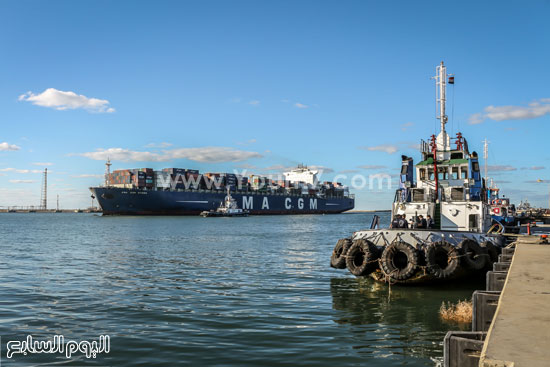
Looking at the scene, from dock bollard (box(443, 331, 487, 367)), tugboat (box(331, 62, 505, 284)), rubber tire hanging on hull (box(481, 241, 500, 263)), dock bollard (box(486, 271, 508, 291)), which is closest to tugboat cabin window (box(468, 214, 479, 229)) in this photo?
tugboat (box(331, 62, 505, 284))

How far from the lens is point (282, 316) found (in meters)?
11.7

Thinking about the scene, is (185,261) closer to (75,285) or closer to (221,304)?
(75,285)

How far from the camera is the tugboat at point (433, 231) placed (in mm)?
14648

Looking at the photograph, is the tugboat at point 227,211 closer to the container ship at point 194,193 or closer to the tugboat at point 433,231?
the container ship at point 194,193

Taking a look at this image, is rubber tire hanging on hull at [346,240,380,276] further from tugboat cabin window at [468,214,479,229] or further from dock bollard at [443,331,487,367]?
dock bollard at [443,331,487,367]

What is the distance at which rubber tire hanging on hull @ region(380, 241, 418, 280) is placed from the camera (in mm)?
14463

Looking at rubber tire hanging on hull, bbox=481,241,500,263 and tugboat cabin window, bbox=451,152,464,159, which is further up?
tugboat cabin window, bbox=451,152,464,159

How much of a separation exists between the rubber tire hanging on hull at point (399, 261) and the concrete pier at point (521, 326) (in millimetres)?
5216

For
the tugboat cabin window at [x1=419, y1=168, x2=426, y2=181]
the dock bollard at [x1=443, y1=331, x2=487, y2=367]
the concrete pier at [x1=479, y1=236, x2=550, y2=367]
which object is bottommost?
the dock bollard at [x1=443, y1=331, x2=487, y2=367]

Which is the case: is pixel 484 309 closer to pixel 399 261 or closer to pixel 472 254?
pixel 399 261

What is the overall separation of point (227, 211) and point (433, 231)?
298ft

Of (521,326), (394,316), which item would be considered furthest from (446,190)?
(521,326)

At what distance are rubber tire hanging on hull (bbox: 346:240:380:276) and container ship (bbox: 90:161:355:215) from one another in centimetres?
8726

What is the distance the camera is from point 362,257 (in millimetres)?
16047
